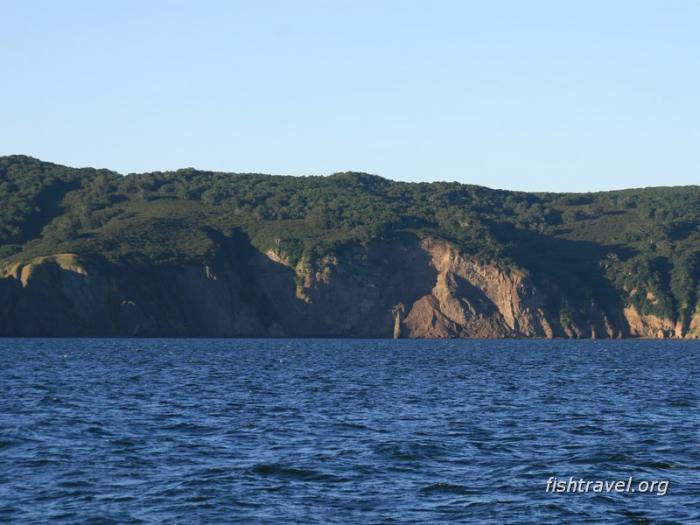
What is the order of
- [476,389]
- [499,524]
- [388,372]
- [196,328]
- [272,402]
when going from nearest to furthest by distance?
1. [499,524]
2. [272,402]
3. [476,389]
4. [388,372]
5. [196,328]

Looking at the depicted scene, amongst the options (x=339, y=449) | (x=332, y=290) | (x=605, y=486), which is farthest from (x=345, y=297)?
(x=605, y=486)

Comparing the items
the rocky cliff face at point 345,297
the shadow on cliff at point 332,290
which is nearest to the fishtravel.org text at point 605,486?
the rocky cliff face at point 345,297

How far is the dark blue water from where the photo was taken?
27.7 meters

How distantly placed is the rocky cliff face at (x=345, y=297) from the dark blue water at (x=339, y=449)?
4071 inches

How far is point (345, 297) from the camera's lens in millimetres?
189875

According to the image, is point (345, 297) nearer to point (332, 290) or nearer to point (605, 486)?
point (332, 290)

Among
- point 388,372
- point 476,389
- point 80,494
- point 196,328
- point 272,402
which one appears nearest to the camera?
point 80,494

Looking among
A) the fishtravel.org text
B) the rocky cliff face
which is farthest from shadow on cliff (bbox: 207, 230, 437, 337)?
the fishtravel.org text

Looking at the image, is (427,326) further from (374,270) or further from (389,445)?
(389,445)

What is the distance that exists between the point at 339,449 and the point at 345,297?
15309 centimetres

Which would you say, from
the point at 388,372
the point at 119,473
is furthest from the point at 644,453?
the point at 388,372

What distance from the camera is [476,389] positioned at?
64.1m

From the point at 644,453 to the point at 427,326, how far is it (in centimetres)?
15501

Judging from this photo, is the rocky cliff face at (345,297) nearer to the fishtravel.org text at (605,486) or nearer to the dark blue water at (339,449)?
the dark blue water at (339,449)
